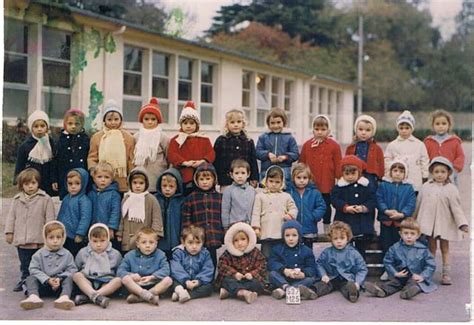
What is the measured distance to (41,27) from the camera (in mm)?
6172

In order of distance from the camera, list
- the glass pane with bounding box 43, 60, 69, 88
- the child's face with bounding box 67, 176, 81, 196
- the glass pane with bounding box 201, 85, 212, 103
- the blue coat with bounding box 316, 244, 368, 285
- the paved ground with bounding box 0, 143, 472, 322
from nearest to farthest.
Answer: the paved ground with bounding box 0, 143, 472, 322, the blue coat with bounding box 316, 244, 368, 285, the child's face with bounding box 67, 176, 81, 196, the glass pane with bounding box 43, 60, 69, 88, the glass pane with bounding box 201, 85, 212, 103

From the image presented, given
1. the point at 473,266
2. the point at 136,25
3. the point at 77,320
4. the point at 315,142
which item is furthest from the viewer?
the point at 136,25

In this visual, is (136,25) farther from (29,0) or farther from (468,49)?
(468,49)

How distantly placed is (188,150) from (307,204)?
85 cm

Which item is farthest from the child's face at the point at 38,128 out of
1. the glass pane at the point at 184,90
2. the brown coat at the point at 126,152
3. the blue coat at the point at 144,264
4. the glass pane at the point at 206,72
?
the glass pane at the point at 206,72

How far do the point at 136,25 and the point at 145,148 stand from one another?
4.53 metres

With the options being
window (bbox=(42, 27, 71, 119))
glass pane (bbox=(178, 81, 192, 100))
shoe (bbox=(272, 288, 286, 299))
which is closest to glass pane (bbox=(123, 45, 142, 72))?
glass pane (bbox=(178, 81, 192, 100))

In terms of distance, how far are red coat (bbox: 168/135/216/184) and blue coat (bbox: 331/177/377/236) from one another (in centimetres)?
88

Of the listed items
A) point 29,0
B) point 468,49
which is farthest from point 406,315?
point 29,0

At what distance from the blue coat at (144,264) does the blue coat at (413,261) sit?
1395 mm

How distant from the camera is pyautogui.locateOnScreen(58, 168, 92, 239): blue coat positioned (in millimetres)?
4102

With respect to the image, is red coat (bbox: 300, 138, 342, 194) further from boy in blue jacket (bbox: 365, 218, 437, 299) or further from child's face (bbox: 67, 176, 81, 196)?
child's face (bbox: 67, 176, 81, 196)

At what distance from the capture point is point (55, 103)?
700 cm

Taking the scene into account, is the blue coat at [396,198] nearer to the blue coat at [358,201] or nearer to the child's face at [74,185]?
the blue coat at [358,201]
